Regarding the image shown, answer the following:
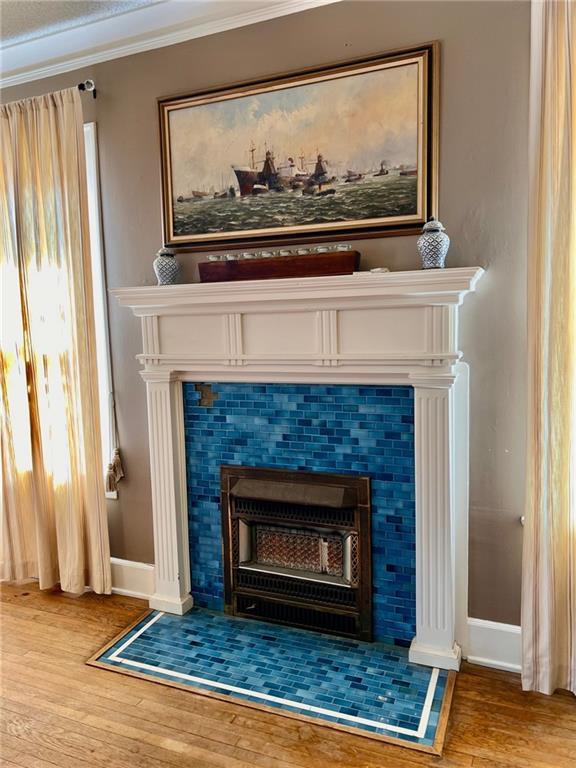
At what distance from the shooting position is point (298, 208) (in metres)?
2.32

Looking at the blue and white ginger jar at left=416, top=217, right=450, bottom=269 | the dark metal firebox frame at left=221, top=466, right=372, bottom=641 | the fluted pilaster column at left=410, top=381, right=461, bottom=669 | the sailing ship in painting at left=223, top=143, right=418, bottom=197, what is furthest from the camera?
the dark metal firebox frame at left=221, top=466, right=372, bottom=641

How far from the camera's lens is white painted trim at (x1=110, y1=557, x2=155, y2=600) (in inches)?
110

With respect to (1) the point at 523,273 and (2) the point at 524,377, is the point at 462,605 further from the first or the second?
(1) the point at 523,273

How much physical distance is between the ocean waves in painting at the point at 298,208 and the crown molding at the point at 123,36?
2.35 feet

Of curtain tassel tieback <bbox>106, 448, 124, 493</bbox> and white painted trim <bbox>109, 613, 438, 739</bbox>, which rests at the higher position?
curtain tassel tieback <bbox>106, 448, 124, 493</bbox>

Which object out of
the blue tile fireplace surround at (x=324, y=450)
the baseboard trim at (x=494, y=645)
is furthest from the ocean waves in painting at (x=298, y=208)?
the baseboard trim at (x=494, y=645)

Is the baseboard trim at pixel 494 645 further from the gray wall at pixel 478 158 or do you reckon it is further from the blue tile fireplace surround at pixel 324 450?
the blue tile fireplace surround at pixel 324 450

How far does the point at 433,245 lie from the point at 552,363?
59 cm

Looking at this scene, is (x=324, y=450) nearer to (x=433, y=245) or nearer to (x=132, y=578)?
(x=433, y=245)

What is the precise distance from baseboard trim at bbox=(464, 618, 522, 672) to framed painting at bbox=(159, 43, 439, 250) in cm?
161

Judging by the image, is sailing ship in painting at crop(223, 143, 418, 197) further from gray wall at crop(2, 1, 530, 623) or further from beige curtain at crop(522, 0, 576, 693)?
beige curtain at crop(522, 0, 576, 693)

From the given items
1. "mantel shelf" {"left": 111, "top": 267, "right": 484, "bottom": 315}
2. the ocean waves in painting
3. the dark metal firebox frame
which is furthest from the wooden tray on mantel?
the dark metal firebox frame

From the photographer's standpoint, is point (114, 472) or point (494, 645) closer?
point (494, 645)

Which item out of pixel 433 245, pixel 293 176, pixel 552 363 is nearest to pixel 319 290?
pixel 433 245
